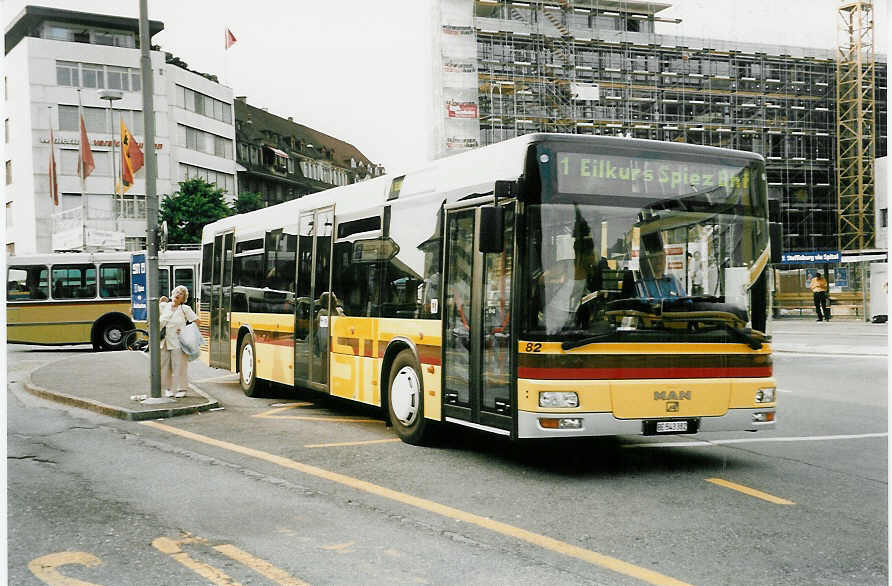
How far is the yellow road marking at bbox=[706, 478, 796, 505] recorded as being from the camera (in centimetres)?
726

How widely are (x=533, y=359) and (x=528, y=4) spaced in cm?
5613

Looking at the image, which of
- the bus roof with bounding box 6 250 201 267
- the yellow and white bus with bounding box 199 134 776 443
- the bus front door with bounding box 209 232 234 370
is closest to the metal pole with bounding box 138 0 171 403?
the bus front door with bounding box 209 232 234 370

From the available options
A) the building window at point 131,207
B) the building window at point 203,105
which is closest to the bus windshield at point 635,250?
the building window at point 131,207

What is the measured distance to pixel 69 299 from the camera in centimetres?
2761

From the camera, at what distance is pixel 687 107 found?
60.1 m

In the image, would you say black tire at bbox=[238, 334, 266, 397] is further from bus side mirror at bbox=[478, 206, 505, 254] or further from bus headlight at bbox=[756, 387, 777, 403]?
bus headlight at bbox=[756, 387, 777, 403]

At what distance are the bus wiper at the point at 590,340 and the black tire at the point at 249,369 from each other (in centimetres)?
755

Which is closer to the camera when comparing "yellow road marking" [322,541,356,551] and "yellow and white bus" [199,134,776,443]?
"yellow road marking" [322,541,356,551]

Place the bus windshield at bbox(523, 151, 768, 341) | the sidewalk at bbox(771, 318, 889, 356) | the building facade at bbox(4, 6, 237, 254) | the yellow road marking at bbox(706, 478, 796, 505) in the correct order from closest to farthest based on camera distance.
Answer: the yellow road marking at bbox(706, 478, 796, 505) < the bus windshield at bbox(523, 151, 768, 341) < the sidewalk at bbox(771, 318, 889, 356) < the building facade at bbox(4, 6, 237, 254)

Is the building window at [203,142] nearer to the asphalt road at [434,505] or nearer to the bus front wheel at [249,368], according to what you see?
the bus front wheel at [249,368]

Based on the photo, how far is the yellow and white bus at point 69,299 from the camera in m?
27.3

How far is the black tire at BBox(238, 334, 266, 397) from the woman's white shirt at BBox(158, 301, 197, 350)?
1.20m

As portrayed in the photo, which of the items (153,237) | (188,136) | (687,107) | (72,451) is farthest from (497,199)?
(188,136)

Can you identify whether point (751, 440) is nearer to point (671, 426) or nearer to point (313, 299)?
point (671, 426)
